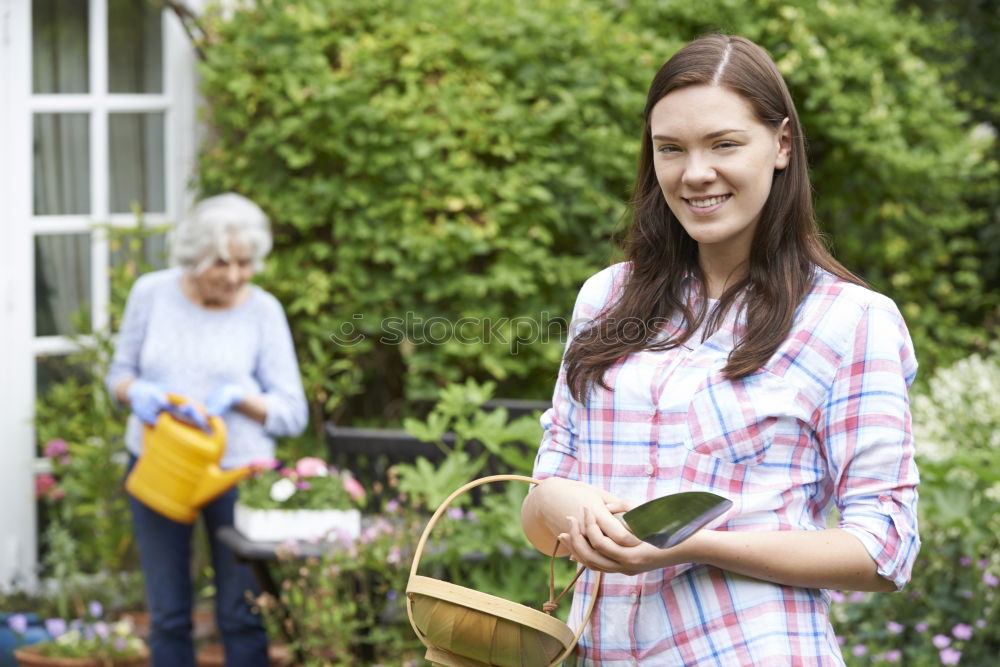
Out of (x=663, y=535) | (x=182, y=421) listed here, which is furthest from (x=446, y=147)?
(x=663, y=535)

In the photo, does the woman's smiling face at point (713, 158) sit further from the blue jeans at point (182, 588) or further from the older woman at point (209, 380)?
the blue jeans at point (182, 588)

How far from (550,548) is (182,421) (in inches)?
77.1

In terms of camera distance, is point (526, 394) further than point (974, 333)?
No

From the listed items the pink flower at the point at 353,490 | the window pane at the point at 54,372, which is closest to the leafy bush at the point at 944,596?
the pink flower at the point at 353,490

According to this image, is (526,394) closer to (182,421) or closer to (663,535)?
(182,421)

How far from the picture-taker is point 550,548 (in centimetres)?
145

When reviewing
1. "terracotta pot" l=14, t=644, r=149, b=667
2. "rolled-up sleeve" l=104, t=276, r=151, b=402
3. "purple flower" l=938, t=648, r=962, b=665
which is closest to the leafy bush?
"purple flower" l=938, t=648, r=962, b=665

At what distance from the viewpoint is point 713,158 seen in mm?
1323

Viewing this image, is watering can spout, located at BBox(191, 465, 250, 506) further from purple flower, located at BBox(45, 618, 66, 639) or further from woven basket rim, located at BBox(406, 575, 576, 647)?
woven basket rim, located at BBox(406, 575, 576, 647)

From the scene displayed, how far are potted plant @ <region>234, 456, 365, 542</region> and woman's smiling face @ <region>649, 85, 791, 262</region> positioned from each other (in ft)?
6.00

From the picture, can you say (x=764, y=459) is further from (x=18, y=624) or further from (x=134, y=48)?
(x=134, y=48)

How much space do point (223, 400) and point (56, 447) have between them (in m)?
1.25

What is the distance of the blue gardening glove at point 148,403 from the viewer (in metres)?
3.17

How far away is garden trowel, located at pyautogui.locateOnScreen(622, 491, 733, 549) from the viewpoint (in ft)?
3.78
